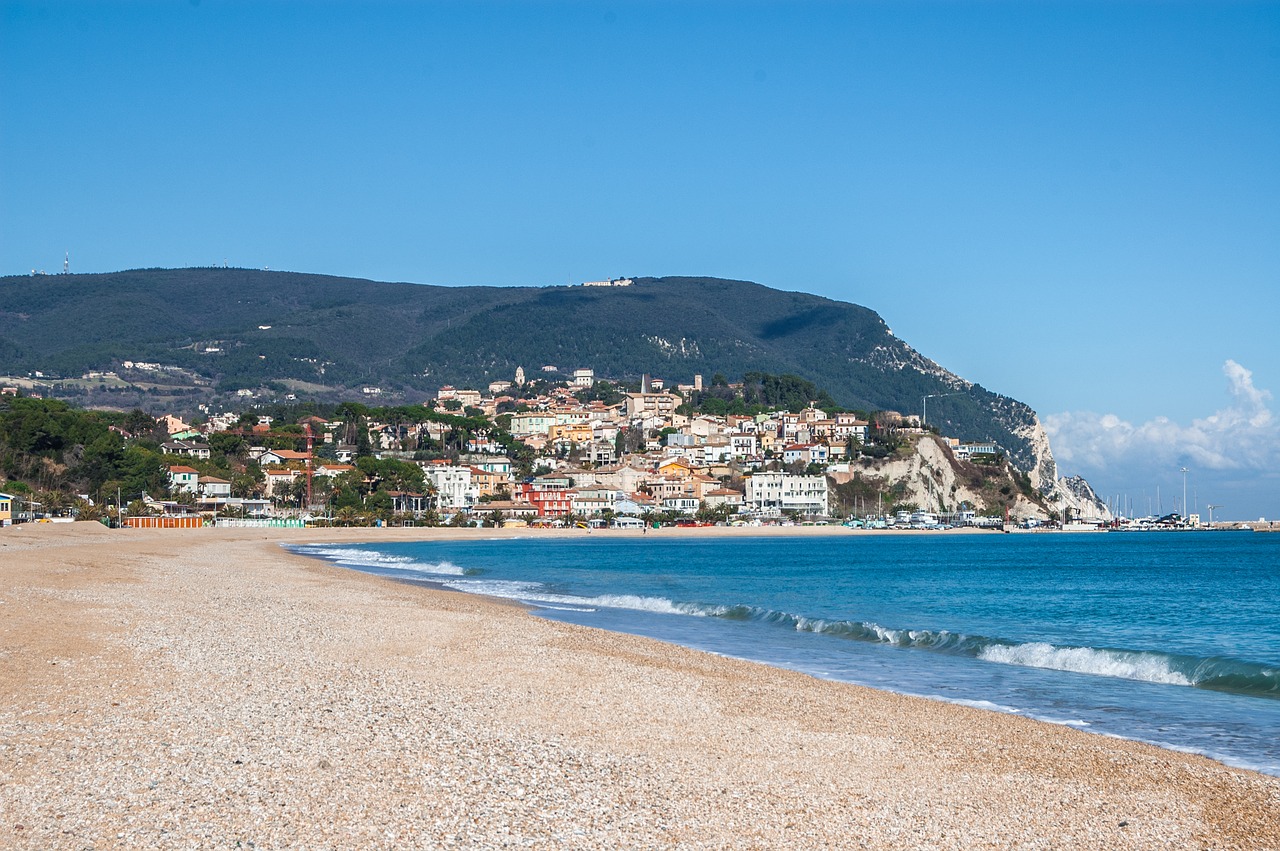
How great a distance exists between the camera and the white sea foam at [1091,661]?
1738 cm

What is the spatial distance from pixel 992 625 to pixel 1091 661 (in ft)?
23.7

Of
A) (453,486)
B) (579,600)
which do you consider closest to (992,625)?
(579,600)

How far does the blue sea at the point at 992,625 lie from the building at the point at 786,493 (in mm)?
83760

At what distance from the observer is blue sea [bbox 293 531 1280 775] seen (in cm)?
1446

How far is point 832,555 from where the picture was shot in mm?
70938

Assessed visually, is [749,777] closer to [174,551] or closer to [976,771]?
[976,771]

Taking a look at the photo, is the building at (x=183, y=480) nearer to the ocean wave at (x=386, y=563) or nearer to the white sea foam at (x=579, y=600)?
the ocean wave at (x=386, y=563)

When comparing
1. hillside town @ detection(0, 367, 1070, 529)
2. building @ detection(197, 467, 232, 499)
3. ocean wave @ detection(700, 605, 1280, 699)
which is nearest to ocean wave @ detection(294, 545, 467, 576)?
ocean wave @ detection(700, 605, 1280, 699)

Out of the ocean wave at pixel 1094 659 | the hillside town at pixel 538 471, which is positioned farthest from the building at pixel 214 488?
the ocean wave at pixel 1094 659

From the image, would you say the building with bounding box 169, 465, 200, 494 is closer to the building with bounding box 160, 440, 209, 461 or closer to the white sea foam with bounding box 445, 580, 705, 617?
the building with bounding box 160, 440, 209, 461

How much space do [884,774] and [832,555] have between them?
62.1 meters

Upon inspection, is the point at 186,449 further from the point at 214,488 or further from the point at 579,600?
the point at 579,600

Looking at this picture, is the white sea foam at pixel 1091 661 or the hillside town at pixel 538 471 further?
the hillside town at pixel 538 471

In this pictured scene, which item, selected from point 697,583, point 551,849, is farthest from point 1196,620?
point 551,849
